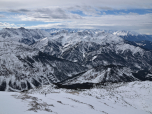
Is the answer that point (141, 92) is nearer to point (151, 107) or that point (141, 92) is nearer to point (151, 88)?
point (151, 88)

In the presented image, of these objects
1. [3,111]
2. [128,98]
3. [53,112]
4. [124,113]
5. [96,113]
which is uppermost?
[3,111]

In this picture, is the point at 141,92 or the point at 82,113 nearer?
the point at 82,113

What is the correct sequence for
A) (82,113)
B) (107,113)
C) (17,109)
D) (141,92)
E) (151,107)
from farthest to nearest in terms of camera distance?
1. (141,92)
2. (151,107)
3. (107,113)
4. (82,113)
5. (17,109)

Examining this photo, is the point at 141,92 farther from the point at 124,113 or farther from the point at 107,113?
the point at 107,113

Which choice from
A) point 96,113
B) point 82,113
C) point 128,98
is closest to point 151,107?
point 128,98

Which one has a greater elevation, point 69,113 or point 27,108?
point 27,108

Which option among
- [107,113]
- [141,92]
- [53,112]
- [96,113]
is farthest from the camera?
[141,92]
